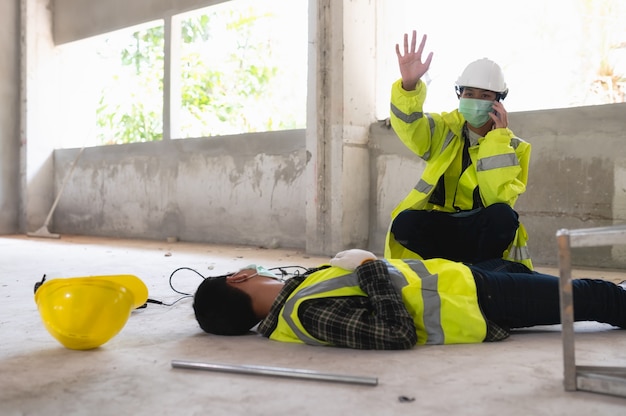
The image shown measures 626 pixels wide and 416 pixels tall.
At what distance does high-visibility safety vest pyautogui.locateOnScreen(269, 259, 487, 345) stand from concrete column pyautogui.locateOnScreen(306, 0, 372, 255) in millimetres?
2849

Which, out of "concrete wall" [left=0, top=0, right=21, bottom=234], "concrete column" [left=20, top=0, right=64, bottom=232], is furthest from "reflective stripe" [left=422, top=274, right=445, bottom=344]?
"concrete wall" [left=0, top=0, right=21, bottom=234]

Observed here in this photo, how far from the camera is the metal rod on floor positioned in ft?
4.71

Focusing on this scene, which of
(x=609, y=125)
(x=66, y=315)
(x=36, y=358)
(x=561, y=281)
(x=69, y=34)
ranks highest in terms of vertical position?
(x=69, y=34)

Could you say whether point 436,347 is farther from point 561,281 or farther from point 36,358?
point 36,358

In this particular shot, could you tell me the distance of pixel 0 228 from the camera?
298 inches

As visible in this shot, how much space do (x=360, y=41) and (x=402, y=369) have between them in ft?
12.2

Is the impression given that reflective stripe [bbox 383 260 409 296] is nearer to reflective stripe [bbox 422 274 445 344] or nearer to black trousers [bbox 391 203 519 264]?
reflective stripe [bbox 422 274 445 344]

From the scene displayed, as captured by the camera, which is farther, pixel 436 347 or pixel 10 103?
pixel 10 103

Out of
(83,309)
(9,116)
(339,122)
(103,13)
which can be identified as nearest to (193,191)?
(339,122)

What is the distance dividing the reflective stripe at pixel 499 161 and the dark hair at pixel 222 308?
45.6 inches

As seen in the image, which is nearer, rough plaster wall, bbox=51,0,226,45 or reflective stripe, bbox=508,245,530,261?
reflective stripe, bbox=508,245,530,261

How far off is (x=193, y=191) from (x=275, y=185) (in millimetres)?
1114

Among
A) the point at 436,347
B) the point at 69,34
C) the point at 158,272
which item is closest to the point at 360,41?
the point at 158,272

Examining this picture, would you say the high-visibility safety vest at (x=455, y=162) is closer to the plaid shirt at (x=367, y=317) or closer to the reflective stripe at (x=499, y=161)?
the reflective stripe at (x=499, y=161)
